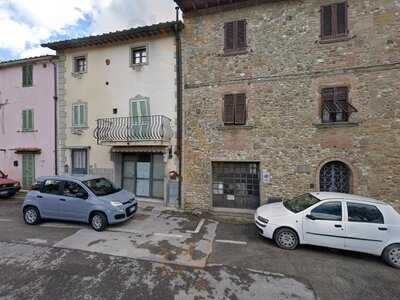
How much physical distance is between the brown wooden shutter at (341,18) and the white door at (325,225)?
6547 millimetres

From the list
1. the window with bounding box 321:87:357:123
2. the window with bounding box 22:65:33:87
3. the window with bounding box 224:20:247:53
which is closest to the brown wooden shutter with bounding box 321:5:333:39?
the window with bounding box 321:87:357:123

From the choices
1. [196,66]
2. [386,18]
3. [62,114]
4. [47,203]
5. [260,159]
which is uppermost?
[386,18]

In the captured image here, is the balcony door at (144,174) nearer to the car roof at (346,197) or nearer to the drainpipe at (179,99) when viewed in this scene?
the drainpipe at (179,99)

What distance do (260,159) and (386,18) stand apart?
6.70 metres

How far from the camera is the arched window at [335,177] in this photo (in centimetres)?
872

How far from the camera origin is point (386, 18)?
26.7ft

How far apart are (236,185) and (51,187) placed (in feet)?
23.3

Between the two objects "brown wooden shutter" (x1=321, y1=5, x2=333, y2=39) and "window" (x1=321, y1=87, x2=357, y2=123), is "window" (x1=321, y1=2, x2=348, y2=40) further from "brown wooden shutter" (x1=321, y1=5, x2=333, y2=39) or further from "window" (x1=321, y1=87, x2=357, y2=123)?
"window" (x1=321, y1=87, x2=357, y2=123)

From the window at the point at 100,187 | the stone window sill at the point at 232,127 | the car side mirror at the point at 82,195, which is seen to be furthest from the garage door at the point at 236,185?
the car side mirror at the point at 82,195

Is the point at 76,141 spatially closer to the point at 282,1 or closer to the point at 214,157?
the point at 214,157

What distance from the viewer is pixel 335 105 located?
28.3 feet

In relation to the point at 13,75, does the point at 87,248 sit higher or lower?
lower

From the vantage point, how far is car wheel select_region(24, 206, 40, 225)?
8.00 metres

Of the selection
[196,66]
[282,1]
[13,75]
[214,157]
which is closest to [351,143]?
[214,157]
